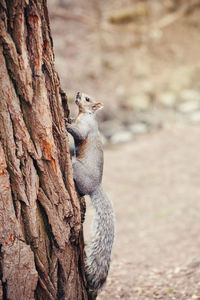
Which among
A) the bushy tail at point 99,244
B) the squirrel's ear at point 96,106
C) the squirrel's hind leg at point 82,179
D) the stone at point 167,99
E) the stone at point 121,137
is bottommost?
the bushy tail at point 99,244

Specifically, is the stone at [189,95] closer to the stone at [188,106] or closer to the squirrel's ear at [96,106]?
the stone at [188,106]

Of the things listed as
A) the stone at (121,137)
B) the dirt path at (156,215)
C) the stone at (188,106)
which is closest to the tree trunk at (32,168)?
the dirt path at (156,215)

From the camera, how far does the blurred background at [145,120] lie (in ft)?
13.1

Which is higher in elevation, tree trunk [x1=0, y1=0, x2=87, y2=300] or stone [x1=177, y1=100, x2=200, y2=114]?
stone [x1=177, y1=100, x2=200, y2=114]

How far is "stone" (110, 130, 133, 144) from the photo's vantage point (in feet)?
32.8

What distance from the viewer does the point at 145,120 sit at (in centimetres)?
1102

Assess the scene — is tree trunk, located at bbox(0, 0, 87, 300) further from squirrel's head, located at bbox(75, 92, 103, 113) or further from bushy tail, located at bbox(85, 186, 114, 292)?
squirrel's head, located at bbox(75, 92, 103, 113)

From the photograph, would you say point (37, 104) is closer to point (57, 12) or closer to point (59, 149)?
point (59, 149)

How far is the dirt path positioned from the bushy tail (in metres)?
0.65

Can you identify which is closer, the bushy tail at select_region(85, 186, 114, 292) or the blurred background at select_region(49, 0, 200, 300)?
the bushy tail at select_region(85, 186, 114, 292)

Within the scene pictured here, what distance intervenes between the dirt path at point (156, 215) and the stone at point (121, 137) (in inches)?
11.6

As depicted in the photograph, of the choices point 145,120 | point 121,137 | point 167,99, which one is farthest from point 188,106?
point 121,137

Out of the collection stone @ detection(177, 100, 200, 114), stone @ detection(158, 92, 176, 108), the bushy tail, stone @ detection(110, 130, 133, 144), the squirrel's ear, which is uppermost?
stone @ detection(158, 92, 176, 108)

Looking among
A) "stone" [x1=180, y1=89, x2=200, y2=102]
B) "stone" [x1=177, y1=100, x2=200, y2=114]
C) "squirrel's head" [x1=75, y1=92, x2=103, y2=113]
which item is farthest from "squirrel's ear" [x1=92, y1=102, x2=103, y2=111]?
"stone" [x1=180, y1=89, x2=200, y2=102]
